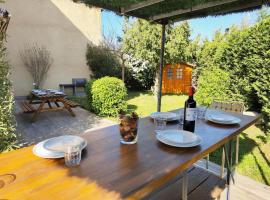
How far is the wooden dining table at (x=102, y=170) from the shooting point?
0.79 meters

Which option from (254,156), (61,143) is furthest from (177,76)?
(61,143)

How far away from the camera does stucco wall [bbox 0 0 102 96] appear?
749 cm

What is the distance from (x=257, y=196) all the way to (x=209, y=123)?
3.70 feet

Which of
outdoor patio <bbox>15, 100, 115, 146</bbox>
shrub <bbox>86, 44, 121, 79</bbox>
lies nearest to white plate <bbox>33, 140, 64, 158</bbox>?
outdoor patio <bbox>15, 100, 115, 146</bbox>

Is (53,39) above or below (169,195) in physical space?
above

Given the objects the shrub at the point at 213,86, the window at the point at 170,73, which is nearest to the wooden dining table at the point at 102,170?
the shrub at the point at 213,86

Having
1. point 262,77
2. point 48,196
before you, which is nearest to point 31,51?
point 262,77

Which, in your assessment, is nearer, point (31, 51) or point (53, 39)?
point (31, 51)

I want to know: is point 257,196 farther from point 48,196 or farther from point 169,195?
point 48,196

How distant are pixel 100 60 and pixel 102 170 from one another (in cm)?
846

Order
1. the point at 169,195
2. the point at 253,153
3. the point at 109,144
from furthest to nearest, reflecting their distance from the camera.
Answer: the point at 253,153 → the point at 169,195 → the point at 109,144

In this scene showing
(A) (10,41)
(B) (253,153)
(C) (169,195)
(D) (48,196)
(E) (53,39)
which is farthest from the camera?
(E) (53,39)

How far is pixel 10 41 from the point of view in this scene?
7.37 metres

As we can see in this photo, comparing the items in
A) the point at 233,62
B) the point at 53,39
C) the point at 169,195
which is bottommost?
the point at 169,195
